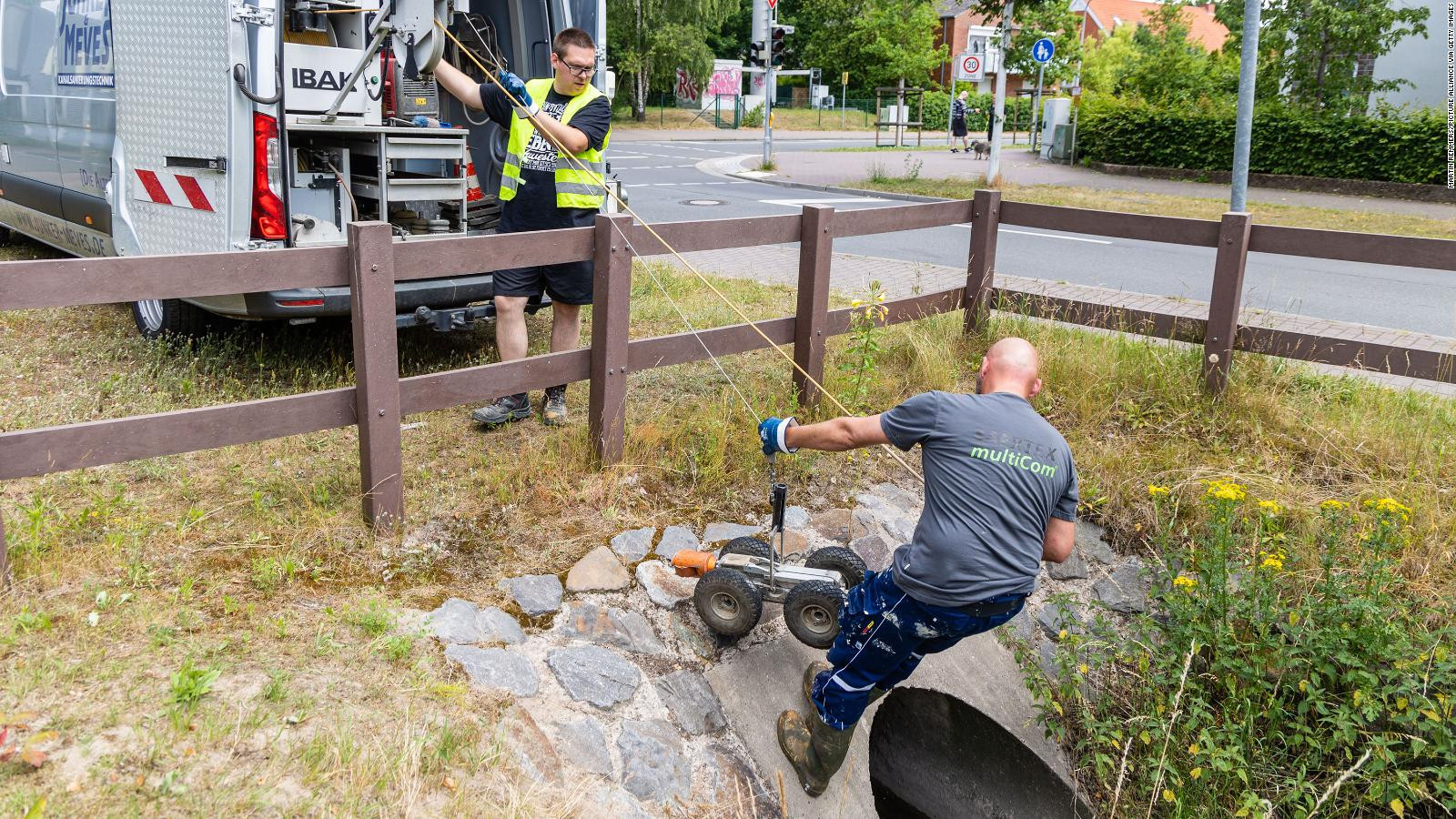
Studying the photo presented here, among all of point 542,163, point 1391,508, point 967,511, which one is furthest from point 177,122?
point 1391,508

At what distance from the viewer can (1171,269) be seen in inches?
445

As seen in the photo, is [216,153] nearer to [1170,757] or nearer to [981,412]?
[981,412]

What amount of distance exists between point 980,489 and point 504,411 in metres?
2.78

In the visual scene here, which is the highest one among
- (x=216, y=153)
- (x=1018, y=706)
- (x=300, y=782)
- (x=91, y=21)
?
(x=91, y=21)

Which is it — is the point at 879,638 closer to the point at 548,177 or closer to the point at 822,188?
the point at 548,177

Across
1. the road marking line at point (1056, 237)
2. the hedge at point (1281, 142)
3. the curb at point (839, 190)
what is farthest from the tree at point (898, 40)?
the road marking line at point (1056, 237)

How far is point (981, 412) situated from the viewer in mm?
3203

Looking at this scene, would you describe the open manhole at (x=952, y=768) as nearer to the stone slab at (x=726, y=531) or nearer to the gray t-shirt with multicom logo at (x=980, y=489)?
the stone slab at (x=726, y=531)

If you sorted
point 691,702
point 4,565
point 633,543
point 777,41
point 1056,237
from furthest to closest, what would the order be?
point 777,41 → point 1056,237 → point 633,543 → point 691,702 → point 4,565

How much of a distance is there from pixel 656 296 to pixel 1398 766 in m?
5.54

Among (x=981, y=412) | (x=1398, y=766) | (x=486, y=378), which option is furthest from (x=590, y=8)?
(x=1398, y=766)

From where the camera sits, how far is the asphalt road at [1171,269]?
943 centimetres

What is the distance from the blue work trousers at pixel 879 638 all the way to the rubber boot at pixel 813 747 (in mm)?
54

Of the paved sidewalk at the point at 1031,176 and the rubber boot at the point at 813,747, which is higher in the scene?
the paved sidewalk at the point at 1031,176
